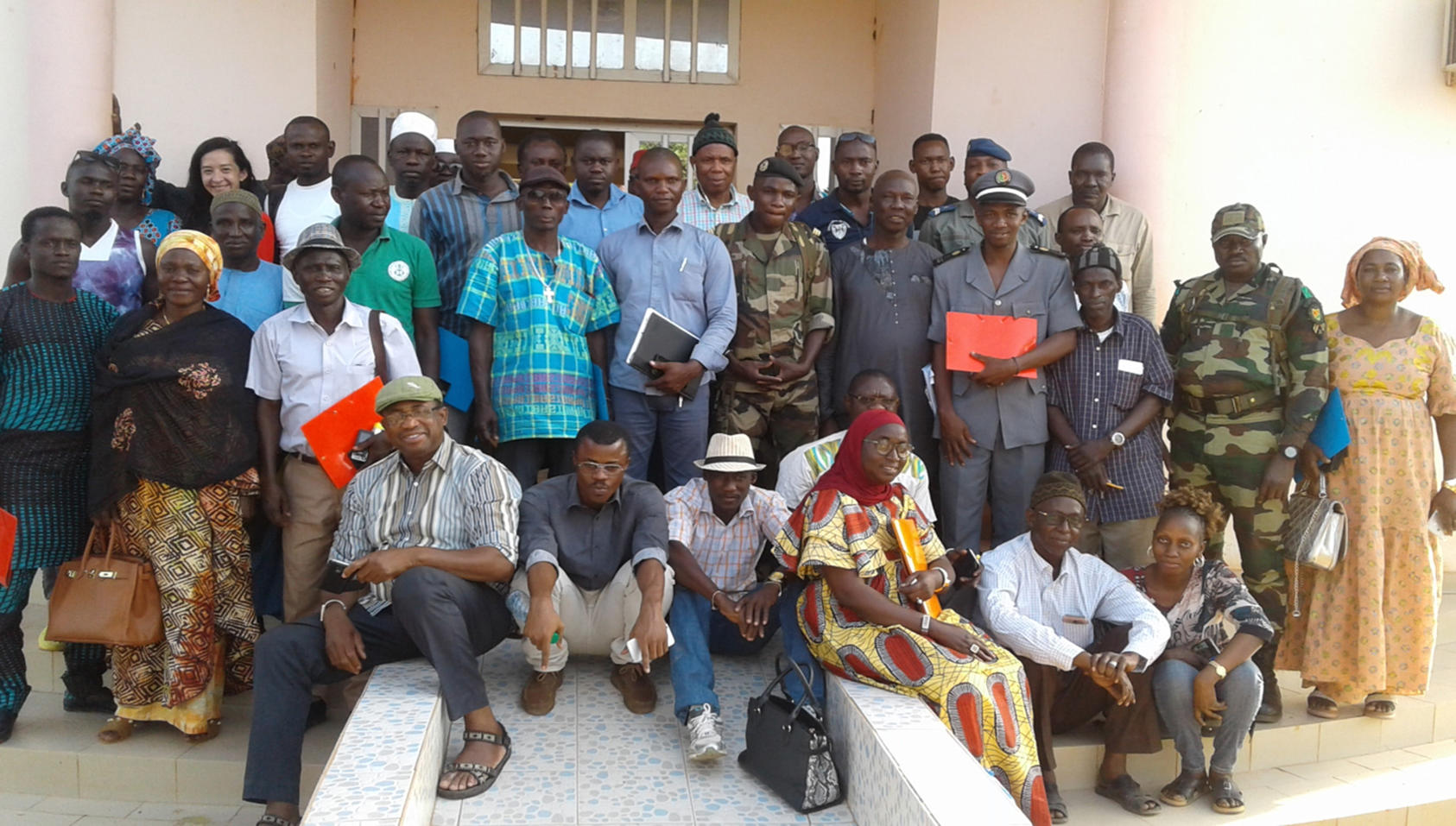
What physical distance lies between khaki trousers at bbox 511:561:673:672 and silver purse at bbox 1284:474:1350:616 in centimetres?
274

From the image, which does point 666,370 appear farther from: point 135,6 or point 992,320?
point 135,6

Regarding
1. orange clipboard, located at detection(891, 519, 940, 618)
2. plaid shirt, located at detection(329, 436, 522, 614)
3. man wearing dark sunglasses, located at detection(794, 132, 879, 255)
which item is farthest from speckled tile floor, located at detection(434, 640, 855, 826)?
man wearing dark sunglasses, located at detection(794, 132, 879, 255)

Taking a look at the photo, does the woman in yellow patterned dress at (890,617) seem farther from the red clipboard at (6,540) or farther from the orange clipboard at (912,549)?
the red clipboard at (6,540)

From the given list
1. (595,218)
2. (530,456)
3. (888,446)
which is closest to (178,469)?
(530,456)

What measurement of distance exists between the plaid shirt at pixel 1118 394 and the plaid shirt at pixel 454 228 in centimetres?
259

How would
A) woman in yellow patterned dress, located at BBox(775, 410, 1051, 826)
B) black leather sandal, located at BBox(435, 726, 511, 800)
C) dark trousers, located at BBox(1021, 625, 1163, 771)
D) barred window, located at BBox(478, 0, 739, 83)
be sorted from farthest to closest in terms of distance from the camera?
barred window, located at BBox(478, 0, 739, 83) → dark trousers, located at BBox(1021, 625, 1163, 771) → woman in yellow patterned dress, located at BBox(775, 410, 1051, 826) → black leather sandal, located at BBox(435, 726, 511, 800)

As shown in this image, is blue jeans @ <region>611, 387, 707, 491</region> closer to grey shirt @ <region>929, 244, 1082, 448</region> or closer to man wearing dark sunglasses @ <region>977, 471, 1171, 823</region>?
grey shirt @ <region>929, 244, 1082, 448</region>

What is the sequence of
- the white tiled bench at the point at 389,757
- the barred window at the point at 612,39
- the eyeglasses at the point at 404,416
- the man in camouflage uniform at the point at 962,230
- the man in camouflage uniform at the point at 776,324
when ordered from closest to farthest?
A: the white tiled bench at the point at 389,757
the eyeglasses at the point at 404,416
the man in camouflage uniform at the point at 776,324
the man in camouflage uniform at the point at 962,230
the barred window at the point at 612,39

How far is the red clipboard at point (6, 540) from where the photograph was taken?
13.5 feet

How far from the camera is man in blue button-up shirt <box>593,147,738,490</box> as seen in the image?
16.0 feet

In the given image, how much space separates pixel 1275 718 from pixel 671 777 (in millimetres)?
2857

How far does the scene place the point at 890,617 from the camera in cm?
392

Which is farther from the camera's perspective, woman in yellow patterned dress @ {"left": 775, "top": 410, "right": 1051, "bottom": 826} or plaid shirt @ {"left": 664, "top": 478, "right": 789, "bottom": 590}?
plaid shirt @ {"left": 664, "top": 478, "right": 789, "bottom": 590}

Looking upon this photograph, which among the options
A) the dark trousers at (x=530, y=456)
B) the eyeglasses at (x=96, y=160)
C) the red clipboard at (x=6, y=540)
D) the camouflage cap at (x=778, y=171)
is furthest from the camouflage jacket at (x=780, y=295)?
the red clipboard at (x=6, y=540)
